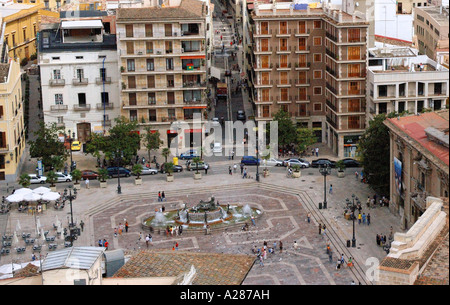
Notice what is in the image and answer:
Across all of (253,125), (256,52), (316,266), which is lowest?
(316,266)

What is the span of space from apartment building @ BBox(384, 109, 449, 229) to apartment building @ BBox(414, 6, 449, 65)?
4367 cm

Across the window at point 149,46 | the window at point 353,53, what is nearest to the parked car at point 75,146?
the window at point 149,46

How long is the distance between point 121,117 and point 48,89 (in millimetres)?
→ 10984

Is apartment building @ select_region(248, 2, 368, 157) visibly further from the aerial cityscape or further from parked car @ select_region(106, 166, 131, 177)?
parked car @ select_region(106, 166, 131, 177)

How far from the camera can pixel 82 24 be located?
423 ft

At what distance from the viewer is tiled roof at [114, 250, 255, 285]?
6101cm

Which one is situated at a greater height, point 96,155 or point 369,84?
point 369,84

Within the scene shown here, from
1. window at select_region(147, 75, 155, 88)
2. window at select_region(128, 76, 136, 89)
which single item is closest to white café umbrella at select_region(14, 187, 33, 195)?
window at select_region(128, 76, 136, 89)

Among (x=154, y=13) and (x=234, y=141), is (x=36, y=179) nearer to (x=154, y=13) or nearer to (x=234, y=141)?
(x=154, y=13)

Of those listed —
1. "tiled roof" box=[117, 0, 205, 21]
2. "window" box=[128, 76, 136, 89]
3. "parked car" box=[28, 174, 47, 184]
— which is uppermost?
"tiled roof" box=[117, 0, 205, 21]

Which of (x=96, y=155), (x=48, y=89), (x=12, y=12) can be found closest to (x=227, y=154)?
(x=96, y=155)

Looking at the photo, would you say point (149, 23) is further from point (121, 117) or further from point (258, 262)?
point (258, 262)

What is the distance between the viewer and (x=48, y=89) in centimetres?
12800

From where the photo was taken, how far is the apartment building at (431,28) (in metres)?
144
